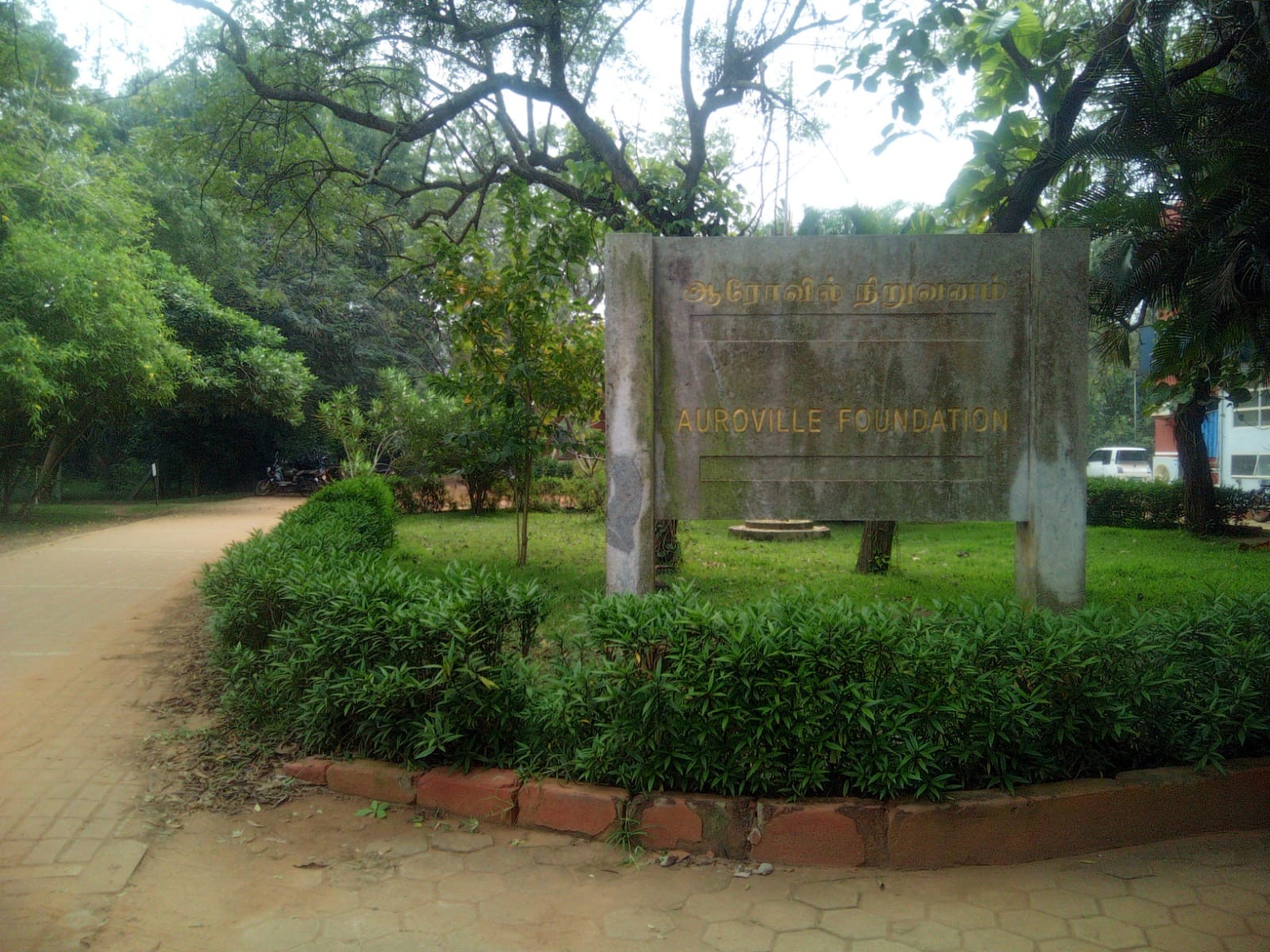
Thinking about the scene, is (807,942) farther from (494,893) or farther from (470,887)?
(470,887)

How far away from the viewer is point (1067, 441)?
4.94 meters

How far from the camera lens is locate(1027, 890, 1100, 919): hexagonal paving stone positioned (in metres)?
3.24

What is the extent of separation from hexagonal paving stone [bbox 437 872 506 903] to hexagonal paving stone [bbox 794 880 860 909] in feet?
3.65

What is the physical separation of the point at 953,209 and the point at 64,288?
12.6 metres

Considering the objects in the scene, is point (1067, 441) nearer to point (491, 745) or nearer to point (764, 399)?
point (764, 399)

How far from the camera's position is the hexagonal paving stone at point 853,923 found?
3.14 meters

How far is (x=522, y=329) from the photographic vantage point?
8.86 meters

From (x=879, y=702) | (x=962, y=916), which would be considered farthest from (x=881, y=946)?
(x=879, y=702)

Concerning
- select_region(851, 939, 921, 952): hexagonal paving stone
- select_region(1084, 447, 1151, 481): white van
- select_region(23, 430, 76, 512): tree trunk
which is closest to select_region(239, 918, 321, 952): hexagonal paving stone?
select_region(851, 939, 921, 952): hexagonal paving stone

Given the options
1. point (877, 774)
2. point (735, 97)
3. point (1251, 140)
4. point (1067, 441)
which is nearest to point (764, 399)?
point (1067, 441)

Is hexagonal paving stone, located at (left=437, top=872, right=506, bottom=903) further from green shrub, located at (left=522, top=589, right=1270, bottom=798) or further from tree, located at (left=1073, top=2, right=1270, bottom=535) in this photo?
tree, located at (left=1073, top=2, right=1270, bottom=535)

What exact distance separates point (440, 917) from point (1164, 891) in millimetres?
2616

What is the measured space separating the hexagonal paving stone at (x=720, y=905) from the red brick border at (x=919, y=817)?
9.4 inches

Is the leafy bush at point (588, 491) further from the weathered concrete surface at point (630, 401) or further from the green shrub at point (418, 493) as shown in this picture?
the weathered concrete surface at point (630, 401)
